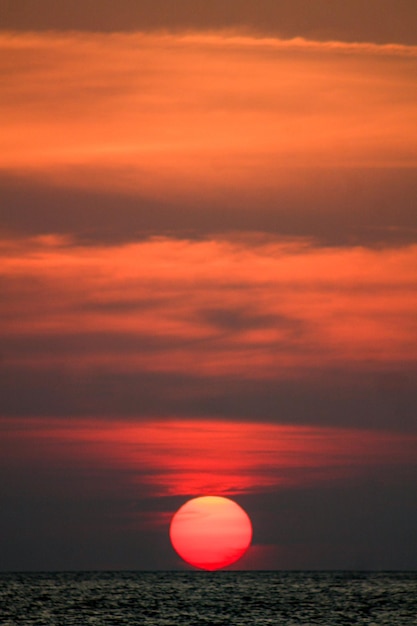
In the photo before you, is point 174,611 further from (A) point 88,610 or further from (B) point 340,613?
(B) point 340,613

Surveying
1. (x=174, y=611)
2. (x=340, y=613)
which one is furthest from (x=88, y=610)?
(x=340, y=613)

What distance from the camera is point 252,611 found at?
7244 inches

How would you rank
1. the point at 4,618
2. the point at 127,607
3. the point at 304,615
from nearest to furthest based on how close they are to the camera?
the point at 4,618
the point at 304,615
the point at 127,607

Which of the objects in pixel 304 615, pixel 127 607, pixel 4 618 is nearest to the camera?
pixel 4 618

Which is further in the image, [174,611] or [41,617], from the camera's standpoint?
[174,611]

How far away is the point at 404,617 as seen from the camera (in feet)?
556

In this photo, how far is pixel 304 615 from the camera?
173 meters

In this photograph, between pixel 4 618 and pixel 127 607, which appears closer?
pixel 4 618

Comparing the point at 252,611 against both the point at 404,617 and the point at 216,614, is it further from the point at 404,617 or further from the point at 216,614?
the point at 404,617

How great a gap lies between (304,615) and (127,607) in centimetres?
3269

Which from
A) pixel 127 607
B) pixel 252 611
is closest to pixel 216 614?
pixel 252 611

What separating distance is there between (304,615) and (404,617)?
14.0 meters

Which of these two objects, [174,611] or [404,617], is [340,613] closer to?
[404,617]

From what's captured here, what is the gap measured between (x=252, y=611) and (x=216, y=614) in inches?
442
